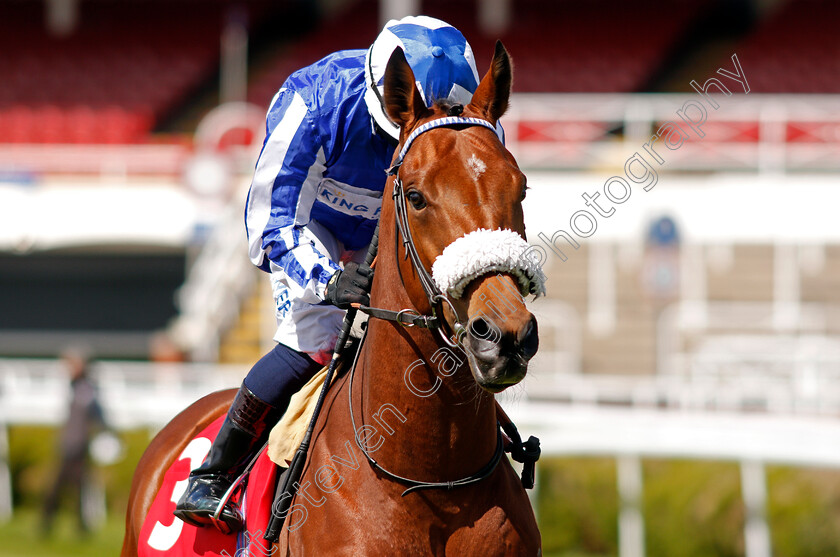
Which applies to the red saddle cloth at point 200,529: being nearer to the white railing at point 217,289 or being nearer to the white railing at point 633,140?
the white railing at point 633,140

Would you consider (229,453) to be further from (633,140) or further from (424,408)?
(633,140)

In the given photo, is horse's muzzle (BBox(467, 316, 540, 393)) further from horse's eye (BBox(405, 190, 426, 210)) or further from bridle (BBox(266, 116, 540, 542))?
horse's eye (BBox(405, 190, 426, 210))

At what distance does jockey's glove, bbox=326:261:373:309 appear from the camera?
2693mm

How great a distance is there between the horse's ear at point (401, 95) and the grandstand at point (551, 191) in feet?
14.4

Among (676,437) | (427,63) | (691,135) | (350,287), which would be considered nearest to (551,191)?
(691,135)

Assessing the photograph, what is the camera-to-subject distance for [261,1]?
2138 cm

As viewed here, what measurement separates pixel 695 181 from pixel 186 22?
12.3 meters

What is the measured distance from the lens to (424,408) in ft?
8.47

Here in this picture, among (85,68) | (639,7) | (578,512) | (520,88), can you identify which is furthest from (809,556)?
(85,68)

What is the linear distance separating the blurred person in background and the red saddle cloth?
5477mm

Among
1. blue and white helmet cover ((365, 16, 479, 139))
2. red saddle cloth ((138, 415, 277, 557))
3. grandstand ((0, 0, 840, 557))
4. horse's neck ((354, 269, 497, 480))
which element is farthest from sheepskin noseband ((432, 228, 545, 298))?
grandstand ((0, 0, 840, 557))

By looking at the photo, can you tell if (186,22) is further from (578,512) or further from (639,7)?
(578,512)

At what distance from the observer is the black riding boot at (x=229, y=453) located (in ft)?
10.3

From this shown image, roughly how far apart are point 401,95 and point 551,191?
382 inches
